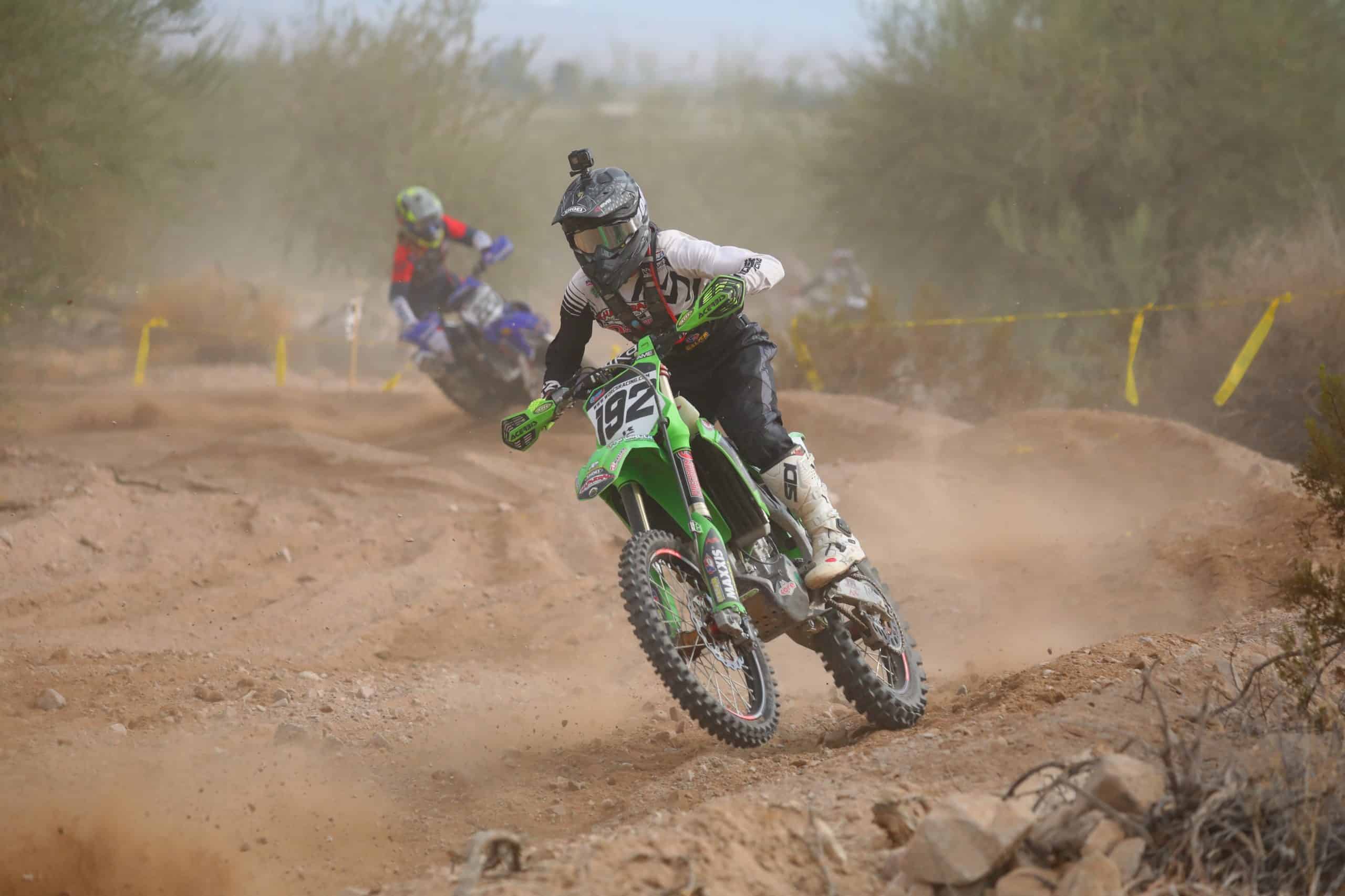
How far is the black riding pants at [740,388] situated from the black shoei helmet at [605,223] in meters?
0.55

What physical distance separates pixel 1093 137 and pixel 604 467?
510 inches

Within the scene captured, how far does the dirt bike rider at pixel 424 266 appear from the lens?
11.7 meters

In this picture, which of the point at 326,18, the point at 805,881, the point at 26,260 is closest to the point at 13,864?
the point at 805,881

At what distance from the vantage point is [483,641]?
6480 mm

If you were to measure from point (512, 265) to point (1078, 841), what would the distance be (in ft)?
73.1

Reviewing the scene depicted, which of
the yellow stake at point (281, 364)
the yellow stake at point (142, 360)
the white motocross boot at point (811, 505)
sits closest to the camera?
the white motocross boot at point (811, 505)

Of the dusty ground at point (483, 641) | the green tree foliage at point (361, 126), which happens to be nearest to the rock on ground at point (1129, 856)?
the dusty ground at point (483, 641)

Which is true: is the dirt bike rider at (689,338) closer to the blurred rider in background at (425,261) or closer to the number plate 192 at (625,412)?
the number plate 192 at (625,412)

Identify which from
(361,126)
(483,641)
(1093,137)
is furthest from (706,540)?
(361,126)

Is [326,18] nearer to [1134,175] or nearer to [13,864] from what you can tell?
[1134,175]

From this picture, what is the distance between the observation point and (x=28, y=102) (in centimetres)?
1055

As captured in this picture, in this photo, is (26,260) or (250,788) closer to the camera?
(250,788)

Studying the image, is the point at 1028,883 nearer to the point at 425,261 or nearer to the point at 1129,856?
the point at 1129,856

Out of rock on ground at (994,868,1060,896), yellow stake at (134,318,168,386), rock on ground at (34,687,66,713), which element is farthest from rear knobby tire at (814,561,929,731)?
yellow stake at (134,318,168,386)
